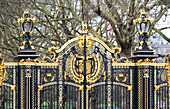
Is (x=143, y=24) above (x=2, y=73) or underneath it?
above

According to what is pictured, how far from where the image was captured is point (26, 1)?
14469mm

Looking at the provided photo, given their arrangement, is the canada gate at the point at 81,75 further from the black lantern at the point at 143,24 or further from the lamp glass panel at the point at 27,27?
the black lantern at the point at 143,24

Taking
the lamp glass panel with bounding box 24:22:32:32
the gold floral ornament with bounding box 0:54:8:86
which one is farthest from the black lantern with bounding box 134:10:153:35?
the gold floral ornament with bounding box 0:54:8:86

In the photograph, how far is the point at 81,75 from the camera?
31.5 ft

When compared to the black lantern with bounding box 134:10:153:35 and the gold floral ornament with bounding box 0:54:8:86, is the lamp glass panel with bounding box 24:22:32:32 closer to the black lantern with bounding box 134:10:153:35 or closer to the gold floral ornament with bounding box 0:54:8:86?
the gold floral ornament with bounding box 0:54:8:86

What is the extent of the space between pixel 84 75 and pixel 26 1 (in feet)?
20.8

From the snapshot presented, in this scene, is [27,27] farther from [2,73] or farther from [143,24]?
[143,24]

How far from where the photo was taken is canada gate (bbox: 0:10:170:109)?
9.26 m

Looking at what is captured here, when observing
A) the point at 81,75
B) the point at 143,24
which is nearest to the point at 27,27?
the point at 81,75

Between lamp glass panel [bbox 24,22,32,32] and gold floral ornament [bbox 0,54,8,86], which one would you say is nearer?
gold floral ornament [bbox 0,54,8,86]

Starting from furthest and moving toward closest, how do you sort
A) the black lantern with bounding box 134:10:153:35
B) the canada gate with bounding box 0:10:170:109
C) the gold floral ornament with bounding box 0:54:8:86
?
the black lantern with bounding box 134:10:153:35 < the canada gate with bounding box 0:10:170:109 < the gold floral ornament with bounding box 0:54:8:86

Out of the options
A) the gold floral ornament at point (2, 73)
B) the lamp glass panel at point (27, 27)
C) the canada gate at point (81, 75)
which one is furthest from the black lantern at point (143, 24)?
the gold floral ornament at point (2, 73)

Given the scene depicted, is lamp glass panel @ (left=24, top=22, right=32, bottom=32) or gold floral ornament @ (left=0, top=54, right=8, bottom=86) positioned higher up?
lamp glass panel @ (left=24, top=22, right=32, bottom=32)

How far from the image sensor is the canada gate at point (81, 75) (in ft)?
30.4
